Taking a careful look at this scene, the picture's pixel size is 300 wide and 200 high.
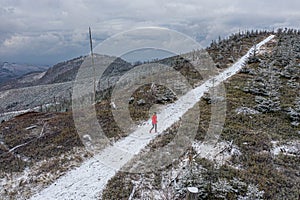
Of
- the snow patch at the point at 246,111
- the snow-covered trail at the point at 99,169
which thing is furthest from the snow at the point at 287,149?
the snow-covered trail at the point at 99,169

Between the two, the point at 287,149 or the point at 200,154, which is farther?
the point at 287,149

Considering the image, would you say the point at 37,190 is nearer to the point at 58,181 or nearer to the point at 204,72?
the point at 58,181

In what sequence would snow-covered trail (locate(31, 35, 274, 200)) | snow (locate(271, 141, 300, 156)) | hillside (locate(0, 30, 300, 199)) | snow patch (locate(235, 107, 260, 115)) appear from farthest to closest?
1. snow patch (locate(235, 107, 260, 115))
2. snow (locate(271, 141, 300, 156))
3. snow-covered trail (locate(31, 35, 274, 200))
4. hillside (locate(0, 30, 300, 199))

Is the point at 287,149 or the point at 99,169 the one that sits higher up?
the point at 287,149

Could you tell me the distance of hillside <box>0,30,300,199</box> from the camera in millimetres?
9352

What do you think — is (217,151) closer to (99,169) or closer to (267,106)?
(99,169)

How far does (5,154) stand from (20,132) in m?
4.62

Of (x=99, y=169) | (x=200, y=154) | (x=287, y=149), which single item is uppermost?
(x=200, y=154)

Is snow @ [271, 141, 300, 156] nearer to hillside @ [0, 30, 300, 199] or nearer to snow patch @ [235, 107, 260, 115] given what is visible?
hillside @ [0, 30, 300, 199]

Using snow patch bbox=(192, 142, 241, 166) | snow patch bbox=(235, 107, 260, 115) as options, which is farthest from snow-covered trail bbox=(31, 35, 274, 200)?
snow patch bbox=(235, 107, 260, 115)

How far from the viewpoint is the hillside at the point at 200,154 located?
9352 millimetres

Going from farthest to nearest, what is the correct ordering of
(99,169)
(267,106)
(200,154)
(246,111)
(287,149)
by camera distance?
(267,106)
(246,111)
(287,149)
(200,154)
(99,169)

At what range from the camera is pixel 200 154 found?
41.1ft

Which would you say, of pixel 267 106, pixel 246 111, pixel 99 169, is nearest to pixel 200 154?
pixel 99 169
